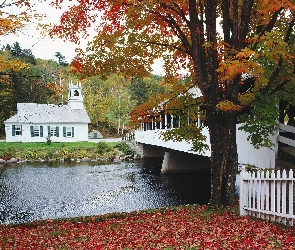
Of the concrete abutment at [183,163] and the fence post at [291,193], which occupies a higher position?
the fence post at [291,193]

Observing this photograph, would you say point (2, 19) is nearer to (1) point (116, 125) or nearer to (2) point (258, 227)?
(2) point (258, 227)

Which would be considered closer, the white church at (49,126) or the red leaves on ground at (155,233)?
the red leaves on ground at (155,233)

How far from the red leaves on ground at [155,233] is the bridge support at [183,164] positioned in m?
19.3

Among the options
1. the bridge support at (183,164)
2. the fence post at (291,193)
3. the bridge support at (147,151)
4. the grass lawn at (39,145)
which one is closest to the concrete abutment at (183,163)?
the bridge support at (183,164)

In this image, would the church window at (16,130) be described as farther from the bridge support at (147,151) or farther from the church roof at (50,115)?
the bridge support at (147,151)

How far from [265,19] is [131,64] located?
4.18 m

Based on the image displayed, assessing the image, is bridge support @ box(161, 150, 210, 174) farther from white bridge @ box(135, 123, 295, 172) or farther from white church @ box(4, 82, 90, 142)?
white church @ box(4, 82, 90, 142)

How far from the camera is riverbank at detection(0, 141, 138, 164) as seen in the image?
38.7m

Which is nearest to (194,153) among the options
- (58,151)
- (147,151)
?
(147,151)

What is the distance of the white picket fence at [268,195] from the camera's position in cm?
731

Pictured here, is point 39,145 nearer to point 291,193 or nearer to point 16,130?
point 16,130

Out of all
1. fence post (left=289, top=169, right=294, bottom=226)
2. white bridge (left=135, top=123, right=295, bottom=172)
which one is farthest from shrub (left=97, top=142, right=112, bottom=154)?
fence post (left=289, top=169, right=294, bottom=226)

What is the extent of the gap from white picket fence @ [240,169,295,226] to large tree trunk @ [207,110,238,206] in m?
1.09

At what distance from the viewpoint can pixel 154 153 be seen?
44000 millimetres
